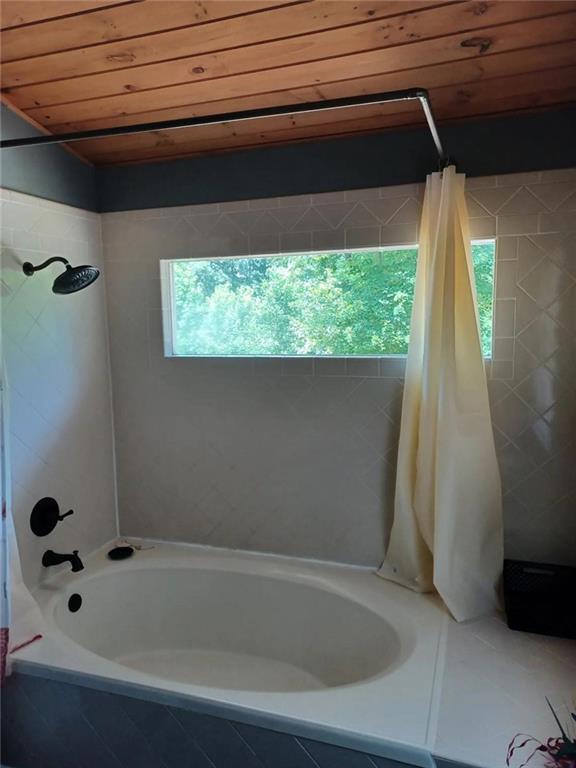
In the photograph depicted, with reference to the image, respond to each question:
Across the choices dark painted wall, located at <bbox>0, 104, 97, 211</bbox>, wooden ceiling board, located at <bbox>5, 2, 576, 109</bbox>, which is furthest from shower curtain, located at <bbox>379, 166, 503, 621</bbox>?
dark painted wall, located at <bbox>0, 104, 97, 211</bbox>

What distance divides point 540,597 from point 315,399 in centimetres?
110

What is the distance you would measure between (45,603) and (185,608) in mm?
595

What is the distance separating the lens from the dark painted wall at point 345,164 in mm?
1847

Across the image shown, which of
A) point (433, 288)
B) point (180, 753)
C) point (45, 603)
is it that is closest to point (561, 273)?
point (433, 288)

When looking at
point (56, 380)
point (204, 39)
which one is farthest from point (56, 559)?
point (204, 39)

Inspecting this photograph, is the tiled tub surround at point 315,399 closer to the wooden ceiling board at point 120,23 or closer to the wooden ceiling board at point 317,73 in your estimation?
the wooden ceiling board at point 317,73

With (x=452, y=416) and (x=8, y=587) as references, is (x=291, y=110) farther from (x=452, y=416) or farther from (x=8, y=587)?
(x=8, y=587)

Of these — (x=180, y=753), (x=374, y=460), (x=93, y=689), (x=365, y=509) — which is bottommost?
(x=180, y=753)

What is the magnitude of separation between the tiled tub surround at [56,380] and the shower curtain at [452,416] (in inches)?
56.1

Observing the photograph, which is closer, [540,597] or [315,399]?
[540,597]

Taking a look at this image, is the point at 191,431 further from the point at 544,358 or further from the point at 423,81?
the point at 423,81

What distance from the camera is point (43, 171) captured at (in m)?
2.10

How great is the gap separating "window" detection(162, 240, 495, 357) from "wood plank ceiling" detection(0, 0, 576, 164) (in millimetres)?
509

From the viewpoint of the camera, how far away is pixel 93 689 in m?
1.61
